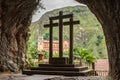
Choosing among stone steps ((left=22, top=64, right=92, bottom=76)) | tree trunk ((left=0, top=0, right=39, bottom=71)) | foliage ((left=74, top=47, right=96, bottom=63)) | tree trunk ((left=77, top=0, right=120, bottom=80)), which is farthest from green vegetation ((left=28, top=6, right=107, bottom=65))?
tree trunk ((left=77, top=0, right=120, bottom=80))

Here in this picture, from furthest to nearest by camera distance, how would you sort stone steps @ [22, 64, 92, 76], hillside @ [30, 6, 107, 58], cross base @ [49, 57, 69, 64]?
hillside @ [30, 6, 107, 58] → cross base @ [49, 57, 69, 64] → stone steps @ [22, 64, 92, 76]

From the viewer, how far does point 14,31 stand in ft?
47.3

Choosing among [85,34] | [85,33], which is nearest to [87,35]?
[85,33]

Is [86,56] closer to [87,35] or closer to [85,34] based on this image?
[85,34]

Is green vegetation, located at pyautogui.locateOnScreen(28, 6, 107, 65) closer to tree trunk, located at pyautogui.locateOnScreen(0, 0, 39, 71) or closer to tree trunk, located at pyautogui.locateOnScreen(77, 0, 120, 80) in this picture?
tree trunk, located at pyautogui.locateOnScreen(0, 0, 39, 71)

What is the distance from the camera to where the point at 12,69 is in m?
13.7

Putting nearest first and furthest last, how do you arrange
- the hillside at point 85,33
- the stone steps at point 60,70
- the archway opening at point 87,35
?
the stone steps at point 60,70, the hillside at point 85,33, the archway opening at point 87,35

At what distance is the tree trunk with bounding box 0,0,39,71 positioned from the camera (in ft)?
42.0

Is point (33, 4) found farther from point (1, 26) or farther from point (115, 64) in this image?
point (115, 64)

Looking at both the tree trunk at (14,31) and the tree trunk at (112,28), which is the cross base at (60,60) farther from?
the tree trunk at (112,28)

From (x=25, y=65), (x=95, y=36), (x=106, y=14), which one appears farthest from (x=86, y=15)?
(x=106, y=14)

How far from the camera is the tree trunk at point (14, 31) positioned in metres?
12.8

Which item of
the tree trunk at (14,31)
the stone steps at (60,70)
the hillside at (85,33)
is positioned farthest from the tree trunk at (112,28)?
the hillside at (85,33)

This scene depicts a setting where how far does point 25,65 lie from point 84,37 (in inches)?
1242
